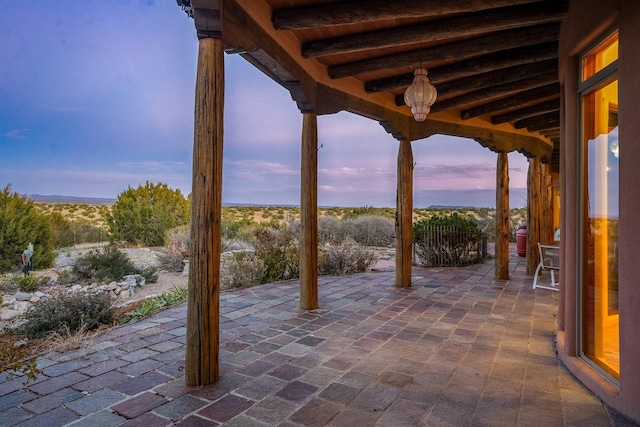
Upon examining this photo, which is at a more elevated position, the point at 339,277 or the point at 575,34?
the point at 575,34

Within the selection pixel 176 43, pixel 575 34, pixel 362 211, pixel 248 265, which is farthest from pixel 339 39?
pixel 176 43

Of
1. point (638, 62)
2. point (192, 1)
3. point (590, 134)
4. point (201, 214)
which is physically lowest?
point (201, 214)

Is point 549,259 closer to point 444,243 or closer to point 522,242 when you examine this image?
point 444,243

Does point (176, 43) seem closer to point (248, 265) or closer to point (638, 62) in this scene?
point (248, 265)

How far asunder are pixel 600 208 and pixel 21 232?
1088 cm

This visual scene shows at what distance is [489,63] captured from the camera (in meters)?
4.35

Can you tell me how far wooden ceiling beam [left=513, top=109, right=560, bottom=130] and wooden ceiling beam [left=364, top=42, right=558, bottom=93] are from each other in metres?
3.05

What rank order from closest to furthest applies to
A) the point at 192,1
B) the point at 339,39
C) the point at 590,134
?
the point at 192,1 < the point at 590,134 < the point at 339,39

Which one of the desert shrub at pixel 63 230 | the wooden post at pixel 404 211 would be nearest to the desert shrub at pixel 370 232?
the wooden post at pixel 404 211

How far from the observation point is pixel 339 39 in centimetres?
401

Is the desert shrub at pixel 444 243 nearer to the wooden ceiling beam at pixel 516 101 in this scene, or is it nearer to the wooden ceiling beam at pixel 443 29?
the wooden ceiling beam at pixel 516 101

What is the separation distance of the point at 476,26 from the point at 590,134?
1.37 m

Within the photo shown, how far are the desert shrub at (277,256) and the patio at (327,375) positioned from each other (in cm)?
207

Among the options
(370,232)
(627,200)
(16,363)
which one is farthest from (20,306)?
(370,232)
